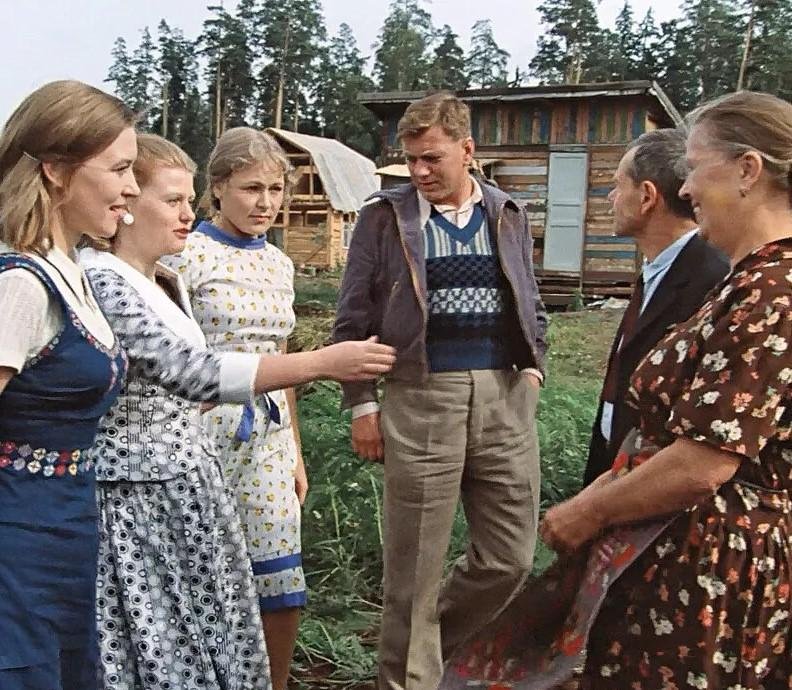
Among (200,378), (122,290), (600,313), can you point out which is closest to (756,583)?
(200,378)

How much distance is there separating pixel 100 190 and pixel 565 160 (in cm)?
1813

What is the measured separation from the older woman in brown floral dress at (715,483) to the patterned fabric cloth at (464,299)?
1400mm

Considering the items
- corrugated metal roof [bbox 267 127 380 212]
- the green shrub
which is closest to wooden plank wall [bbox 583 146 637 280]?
corrugated metal roof [bbox 267 127 380 212]

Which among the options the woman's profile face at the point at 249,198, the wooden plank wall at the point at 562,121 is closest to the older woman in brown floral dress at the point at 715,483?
the woman's profile face at the point at 249,198

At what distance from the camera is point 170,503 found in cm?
240

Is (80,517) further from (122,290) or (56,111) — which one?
(56,111)

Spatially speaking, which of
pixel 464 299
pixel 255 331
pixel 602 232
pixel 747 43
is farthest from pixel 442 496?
pixel 747 43

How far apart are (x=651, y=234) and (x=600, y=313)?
14.4 metres

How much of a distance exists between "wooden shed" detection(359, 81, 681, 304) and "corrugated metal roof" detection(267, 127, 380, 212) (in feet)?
24.4

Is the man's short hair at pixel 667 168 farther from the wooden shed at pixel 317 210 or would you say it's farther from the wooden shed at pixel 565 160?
the wooden shed at pixel 317 210

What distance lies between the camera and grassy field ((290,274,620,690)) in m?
3.88

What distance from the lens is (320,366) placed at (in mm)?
2256

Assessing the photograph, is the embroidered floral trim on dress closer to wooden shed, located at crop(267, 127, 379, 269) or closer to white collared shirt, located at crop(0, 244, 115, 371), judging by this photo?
white collared shirt, located at crop(0, 244, 115, 371)

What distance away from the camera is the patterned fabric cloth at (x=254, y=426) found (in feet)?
10.1
